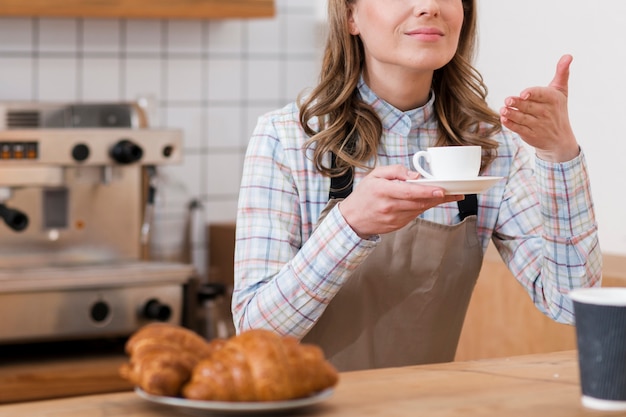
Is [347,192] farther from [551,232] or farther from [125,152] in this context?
[125,152]

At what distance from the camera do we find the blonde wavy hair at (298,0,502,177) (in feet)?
5.17

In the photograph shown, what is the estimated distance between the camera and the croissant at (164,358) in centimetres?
88

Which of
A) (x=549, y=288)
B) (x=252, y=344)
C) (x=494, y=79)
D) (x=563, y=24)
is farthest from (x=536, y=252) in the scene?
(x=494, y=79)

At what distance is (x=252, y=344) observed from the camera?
0.87 meters

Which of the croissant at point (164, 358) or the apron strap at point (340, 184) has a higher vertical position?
the apron strap at point (340, 184)

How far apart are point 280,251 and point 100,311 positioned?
1.32 metres

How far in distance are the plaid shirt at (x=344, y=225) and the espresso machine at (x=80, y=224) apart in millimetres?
1237

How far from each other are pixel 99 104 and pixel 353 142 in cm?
163

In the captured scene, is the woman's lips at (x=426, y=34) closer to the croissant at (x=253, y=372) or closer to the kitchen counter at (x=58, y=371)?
the croissant at (x=253, y=372)

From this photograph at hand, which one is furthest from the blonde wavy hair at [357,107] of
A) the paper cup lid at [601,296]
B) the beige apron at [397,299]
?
the paper cup lid at [601,296]

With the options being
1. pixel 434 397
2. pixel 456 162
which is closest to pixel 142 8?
pixel 456 162

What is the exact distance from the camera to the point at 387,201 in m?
1.26

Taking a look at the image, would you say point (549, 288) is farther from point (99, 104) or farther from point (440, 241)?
point (99, 104)

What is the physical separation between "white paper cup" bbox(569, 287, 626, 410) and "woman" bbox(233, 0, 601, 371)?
48 centimetres
